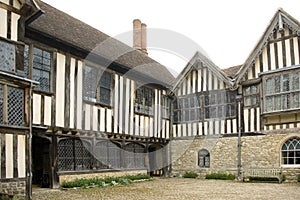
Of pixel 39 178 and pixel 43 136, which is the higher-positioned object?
pixel 43 136

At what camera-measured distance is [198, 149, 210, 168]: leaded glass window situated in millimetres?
16422

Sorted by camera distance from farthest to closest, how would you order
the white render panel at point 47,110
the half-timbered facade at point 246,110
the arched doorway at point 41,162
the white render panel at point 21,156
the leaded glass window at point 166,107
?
the leaded glass window at point 166,107
the half-timbered facade at point 246,110
the arched doorway at point 41,162
the white render panel at point 47,110
the white render panel at point 21,156

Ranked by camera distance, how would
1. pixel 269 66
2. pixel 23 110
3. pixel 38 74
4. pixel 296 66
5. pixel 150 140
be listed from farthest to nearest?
pixel 150 140
pixel 269 66
pixel 296 66
pixel 38 74
pixel 23 110

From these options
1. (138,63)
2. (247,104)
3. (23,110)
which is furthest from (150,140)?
(23,110)

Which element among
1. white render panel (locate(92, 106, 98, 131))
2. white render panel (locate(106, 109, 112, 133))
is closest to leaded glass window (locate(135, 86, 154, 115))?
white render panel (locate(106, 109, 112, 133))

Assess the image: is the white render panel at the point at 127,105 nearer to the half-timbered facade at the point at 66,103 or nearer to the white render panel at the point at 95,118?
the half-timbered facade at the point at 66,103

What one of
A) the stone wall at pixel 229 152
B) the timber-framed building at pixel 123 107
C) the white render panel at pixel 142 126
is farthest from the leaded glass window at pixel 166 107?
the white render panel at pixel 142 126

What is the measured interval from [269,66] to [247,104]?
1.92m

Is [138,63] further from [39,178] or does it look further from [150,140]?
[39,178]

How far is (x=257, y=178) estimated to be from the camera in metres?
14.1

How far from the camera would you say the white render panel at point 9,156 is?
8.11 m

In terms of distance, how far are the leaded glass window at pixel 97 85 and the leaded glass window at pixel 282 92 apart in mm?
6582

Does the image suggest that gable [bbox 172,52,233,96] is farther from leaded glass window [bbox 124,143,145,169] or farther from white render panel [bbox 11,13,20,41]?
white render panel [bbox 11,13,20,41]

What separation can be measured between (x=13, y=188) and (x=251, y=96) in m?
10.7
